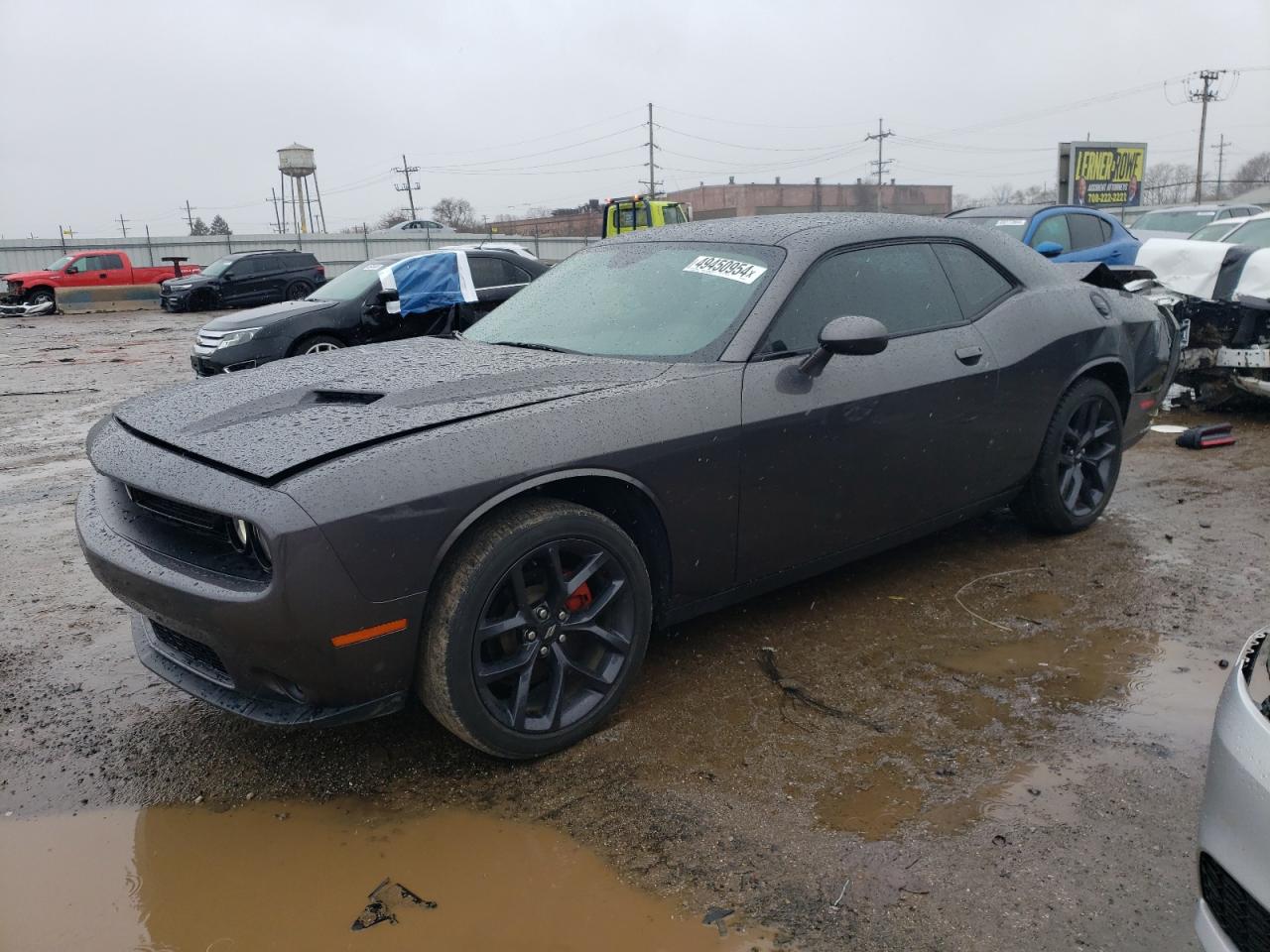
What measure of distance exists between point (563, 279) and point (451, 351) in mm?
762

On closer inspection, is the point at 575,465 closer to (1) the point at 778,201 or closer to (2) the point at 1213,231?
(2) the point at 1213,231

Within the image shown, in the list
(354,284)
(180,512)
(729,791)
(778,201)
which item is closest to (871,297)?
(729,791)

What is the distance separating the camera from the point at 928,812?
256cm

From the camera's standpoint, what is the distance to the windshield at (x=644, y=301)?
340 centimetres

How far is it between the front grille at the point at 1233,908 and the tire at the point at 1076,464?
2.89m

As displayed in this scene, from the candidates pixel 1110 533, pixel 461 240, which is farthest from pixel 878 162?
pixel 1110 533

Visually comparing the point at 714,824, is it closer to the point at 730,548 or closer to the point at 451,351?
the point at 730,548

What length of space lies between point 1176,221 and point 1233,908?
17.7 meters

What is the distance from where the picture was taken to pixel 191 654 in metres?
2.79

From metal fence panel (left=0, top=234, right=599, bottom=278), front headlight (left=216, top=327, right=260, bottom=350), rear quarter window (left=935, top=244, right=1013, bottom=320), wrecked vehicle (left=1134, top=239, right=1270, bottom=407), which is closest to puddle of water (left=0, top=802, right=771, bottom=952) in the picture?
rear quarter window (left=935, top=244, right=1013, bottom=320)

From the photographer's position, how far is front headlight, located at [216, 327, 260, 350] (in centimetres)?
965

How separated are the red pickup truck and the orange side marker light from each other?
2663cm

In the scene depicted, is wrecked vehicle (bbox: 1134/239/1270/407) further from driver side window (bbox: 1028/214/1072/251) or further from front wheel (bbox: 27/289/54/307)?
front wheel (bbox: 27/289/54/307)

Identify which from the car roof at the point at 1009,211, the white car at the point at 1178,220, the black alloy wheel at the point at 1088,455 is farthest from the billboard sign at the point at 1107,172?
the black alloy wheel at the point at 1088,455
